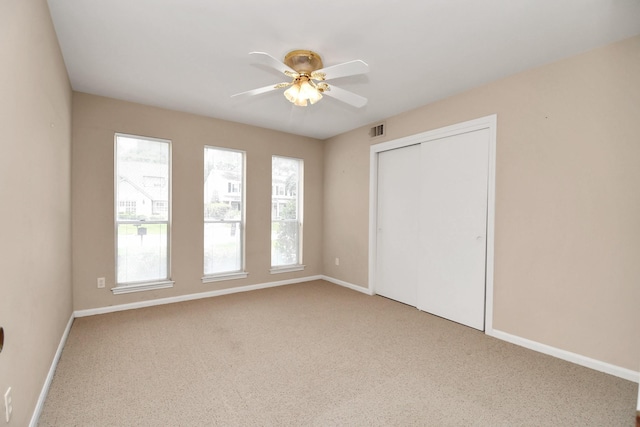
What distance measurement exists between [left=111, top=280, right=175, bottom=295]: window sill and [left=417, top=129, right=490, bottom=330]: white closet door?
329 cm

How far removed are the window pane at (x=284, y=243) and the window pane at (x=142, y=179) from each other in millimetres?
1674

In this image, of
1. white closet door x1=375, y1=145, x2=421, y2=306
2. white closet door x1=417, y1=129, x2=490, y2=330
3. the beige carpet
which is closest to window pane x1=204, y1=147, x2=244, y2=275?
the beige carpet

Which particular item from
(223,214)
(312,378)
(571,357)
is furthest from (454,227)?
(223,214)

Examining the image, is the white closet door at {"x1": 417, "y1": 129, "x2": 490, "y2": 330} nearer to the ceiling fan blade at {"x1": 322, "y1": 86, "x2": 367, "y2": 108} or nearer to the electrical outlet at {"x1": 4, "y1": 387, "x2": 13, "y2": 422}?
the ceiling fan blade at {"x1": 322, "y1": 86, "x2": 367, "y2": 108}

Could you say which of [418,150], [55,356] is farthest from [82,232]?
[418,150]

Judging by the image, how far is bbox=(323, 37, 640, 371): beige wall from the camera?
7.67 ft

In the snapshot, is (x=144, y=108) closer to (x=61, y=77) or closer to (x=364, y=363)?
(x=61, y=77)

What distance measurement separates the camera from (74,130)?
3461mm

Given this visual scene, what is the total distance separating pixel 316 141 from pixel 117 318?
3.89 m

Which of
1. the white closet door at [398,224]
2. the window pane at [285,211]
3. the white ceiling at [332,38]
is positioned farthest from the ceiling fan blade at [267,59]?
the window pane at [285,211]

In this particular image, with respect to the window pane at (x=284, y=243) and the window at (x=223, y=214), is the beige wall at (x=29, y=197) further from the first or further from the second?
the window pane at (x=284, y=243)

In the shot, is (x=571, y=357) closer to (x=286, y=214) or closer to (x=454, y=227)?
(x=454, y=227)

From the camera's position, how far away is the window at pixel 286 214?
16.7 ft

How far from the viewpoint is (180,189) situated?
163 inches
